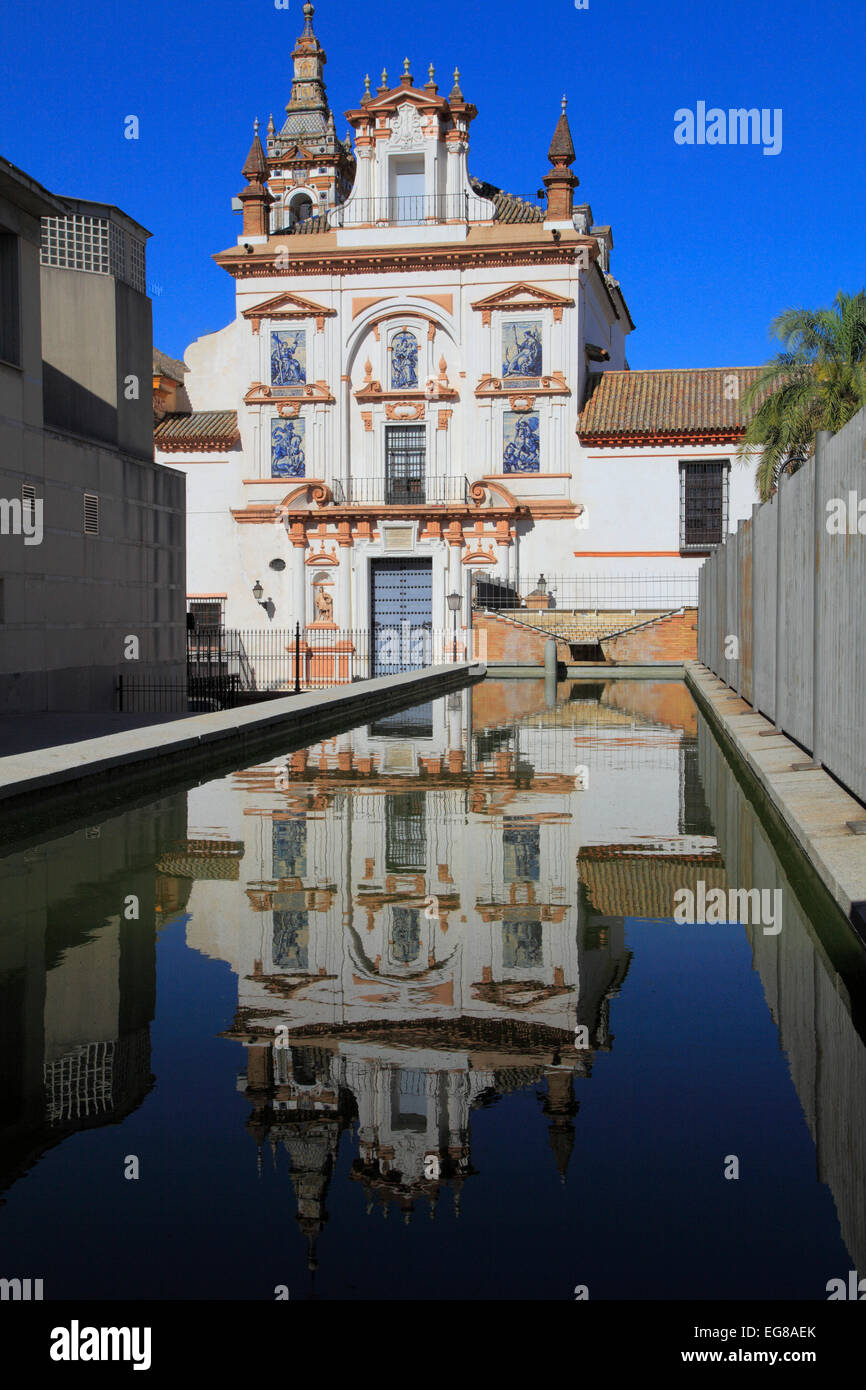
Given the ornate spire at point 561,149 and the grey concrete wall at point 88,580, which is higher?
the ornate spire at point 561,149

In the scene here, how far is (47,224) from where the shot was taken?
72.7 feet

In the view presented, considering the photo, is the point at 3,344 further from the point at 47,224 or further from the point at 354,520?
the point at 354,520

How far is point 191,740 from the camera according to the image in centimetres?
1434

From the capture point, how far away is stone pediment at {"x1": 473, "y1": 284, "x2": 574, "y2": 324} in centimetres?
4225

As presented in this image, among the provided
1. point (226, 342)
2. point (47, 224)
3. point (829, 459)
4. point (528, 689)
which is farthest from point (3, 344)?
Result: point (226, 342)

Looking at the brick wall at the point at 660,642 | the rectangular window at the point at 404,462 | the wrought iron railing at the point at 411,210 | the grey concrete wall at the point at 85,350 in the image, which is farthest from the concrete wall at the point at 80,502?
the wrought iron railing at the point at 411,210

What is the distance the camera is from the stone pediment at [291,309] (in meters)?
43.8

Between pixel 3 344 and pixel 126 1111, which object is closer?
pixel 126 1111

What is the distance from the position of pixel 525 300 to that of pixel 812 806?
36085 mm

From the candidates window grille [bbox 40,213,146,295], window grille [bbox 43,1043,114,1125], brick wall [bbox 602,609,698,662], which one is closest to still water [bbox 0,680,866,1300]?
window grille [bbox 43,1043,114,1125]

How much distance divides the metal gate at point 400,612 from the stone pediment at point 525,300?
27.0ft

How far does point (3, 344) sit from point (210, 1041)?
15.9 m

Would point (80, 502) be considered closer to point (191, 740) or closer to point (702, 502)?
point (191, 740)

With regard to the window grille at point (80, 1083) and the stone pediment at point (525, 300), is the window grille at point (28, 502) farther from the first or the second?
the stone pediment at point (525, 300)
